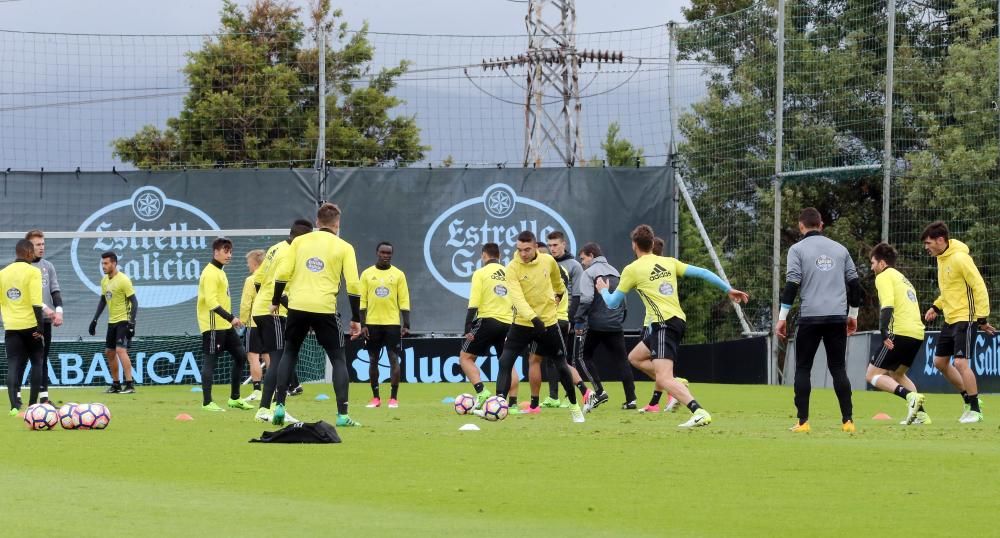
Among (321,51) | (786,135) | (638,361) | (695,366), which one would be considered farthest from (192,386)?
(786,135)

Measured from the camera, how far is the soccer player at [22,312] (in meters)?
15.0

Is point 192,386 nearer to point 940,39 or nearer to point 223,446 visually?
point 223,446

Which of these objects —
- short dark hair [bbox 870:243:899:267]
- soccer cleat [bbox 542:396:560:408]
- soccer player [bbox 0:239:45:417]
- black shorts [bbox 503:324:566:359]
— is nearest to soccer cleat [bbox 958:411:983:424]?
short dark hair [bbox 870:243:899:267]

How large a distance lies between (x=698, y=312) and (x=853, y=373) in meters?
9.01

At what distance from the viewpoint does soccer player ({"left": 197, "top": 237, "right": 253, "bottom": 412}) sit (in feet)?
54.9

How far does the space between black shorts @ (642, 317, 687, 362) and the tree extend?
43.5ft

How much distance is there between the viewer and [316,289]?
12594 millimetres

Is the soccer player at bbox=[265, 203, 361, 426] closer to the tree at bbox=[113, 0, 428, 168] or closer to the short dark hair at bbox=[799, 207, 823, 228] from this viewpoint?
the short dark hair at bbox=[799, 207, 823, 228]

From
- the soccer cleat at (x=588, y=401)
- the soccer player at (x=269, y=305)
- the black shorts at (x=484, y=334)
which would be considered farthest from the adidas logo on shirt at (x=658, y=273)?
the soccer player at (x=269, y=305)

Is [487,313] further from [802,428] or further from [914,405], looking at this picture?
[914,405]

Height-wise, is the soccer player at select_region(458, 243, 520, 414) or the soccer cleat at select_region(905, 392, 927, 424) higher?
the soccer player at select_region(458, 243, 520, 414)

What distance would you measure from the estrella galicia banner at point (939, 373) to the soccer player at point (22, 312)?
14.0 m

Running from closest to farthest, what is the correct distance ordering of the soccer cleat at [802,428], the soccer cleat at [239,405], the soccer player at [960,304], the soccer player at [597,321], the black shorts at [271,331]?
the soccer cleat at [802,428] < the soccer player at [960,304] < the black shorts at [271,331] < the soccer cleat at [239,405] < the soccer player at [597,321]

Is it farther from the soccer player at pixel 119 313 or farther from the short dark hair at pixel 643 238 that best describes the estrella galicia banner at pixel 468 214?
the short dark hair at pixel 643 238
